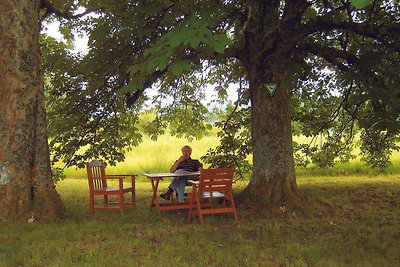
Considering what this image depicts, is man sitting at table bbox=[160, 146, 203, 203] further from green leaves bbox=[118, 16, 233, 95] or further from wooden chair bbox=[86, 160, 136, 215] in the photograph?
green leaves bbox=[118, 16, 233, 95]

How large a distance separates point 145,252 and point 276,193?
4338 mm

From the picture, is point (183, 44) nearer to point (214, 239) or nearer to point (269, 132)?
point (214, 239)

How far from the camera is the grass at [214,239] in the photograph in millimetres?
5938

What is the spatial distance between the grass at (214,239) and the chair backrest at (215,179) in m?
0.63

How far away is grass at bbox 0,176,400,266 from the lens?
5938 mm

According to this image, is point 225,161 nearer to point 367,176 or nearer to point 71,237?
point 71,237

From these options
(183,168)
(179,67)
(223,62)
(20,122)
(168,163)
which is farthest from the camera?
(168,163)

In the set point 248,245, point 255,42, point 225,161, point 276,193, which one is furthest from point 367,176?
point 248,245

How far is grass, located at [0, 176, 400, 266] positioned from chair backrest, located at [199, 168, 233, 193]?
625 millimetres

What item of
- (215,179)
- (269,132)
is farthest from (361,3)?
(269,132)

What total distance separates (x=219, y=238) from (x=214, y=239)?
0.37 feet

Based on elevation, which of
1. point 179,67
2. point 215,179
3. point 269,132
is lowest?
point 215,179

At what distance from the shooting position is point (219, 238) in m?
7.25

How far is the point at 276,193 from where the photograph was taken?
32.6 ft
